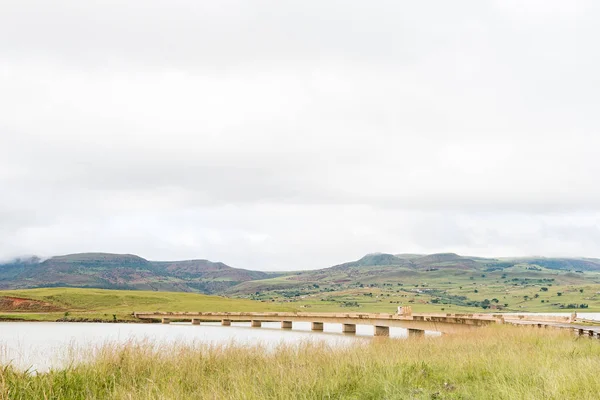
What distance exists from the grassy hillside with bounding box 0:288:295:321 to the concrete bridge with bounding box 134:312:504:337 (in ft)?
38.4

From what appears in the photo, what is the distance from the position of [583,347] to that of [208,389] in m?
15.1

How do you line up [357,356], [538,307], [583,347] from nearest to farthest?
[357,356] → [583,347] → [538,307]

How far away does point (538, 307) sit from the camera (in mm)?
197375

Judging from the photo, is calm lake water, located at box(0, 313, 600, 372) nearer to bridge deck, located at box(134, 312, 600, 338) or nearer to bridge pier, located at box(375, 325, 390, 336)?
bridge pier, located at box(375, 325, 390, 336)

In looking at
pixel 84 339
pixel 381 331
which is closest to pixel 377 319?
pixel 381 331

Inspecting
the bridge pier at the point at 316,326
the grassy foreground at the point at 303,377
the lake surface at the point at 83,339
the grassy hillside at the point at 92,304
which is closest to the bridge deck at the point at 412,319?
the bridge pier at the point at 316,326

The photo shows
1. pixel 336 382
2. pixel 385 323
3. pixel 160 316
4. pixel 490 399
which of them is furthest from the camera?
pixel 160 316

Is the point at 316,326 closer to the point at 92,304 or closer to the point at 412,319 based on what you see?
the point at 412,319

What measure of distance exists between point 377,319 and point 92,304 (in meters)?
75.7

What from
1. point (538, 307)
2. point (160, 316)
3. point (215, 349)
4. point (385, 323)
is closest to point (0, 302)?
point (160, 316)

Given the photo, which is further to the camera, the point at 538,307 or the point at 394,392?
the point at 538,307

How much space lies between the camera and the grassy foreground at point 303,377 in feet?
38.7

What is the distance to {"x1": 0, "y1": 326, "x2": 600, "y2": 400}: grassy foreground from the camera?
38.7 feet

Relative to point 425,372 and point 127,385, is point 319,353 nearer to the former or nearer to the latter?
point 425,372
